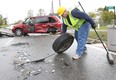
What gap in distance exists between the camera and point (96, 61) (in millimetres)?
7715

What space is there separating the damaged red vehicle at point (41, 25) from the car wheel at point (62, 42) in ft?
47.7

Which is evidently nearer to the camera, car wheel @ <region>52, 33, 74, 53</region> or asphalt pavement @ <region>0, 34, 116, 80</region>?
asphalt pavement @ <region>0, 34, 116, 80</region>

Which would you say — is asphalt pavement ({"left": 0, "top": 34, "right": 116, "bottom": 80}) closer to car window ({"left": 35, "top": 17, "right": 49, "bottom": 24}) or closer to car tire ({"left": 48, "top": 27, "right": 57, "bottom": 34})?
car tire ({"left": 48, "top": 27, "right": 57, "bottom": 34})

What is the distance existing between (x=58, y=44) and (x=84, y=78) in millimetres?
3067

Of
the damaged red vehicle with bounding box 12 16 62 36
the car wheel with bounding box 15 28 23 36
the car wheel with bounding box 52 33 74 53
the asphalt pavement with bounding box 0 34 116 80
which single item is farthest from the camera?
the car wheel with bounding box 15 28 23 36

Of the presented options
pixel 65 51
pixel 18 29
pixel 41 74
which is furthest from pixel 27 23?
pixel 41 74

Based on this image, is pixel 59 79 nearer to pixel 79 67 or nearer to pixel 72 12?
pixel 79 67

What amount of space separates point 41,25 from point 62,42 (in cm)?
1542

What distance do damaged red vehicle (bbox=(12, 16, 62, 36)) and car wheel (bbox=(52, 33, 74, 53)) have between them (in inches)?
572

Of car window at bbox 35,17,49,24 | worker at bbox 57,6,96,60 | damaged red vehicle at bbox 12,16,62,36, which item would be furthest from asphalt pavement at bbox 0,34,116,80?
car window at bbox 35,17,49,24

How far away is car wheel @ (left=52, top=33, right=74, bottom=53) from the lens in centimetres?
872

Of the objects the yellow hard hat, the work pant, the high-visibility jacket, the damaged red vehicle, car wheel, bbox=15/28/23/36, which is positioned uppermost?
the yellow hard hat

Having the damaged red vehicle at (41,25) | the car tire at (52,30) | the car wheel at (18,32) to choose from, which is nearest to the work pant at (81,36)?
the damaged red vehicle at (41,25)

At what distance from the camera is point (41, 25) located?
2402 centimetres
